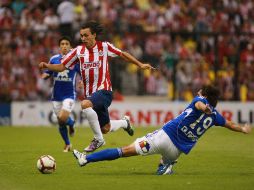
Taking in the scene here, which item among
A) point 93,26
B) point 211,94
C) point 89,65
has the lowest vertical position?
point 211,94

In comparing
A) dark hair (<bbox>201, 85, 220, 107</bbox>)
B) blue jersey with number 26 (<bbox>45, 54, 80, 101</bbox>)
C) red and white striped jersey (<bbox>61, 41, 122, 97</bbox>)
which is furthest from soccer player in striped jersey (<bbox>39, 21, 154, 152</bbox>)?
blue jersey with number 26 (<bbox>45, 54, 80, 101</bbox>)

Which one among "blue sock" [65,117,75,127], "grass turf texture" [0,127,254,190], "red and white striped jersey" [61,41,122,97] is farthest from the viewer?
"blue sock" [65,117,75,127]

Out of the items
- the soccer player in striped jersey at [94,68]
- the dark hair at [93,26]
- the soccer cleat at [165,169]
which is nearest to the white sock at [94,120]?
the soccer player in striped jersey at [94,68]

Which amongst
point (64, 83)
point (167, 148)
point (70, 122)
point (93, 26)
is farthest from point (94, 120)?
point (70, 122)

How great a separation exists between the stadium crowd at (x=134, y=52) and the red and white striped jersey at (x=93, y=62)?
12.8 meters

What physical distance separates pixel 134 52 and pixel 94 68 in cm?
1370

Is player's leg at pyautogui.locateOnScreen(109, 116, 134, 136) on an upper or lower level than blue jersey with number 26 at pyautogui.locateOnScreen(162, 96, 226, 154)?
lower

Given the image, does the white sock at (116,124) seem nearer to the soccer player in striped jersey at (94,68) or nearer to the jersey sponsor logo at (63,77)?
the soccer player in striped jersey at (94,68)

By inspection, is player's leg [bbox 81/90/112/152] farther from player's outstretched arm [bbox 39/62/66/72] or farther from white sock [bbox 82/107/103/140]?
player's outstretched arm [bbox 39/62/66/72]

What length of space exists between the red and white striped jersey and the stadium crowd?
42.0ft

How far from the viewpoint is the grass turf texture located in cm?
1091

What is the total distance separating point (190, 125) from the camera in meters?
11.8

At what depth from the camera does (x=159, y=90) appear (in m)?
28.0

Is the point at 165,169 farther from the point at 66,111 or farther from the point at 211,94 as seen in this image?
the point at 66,111
